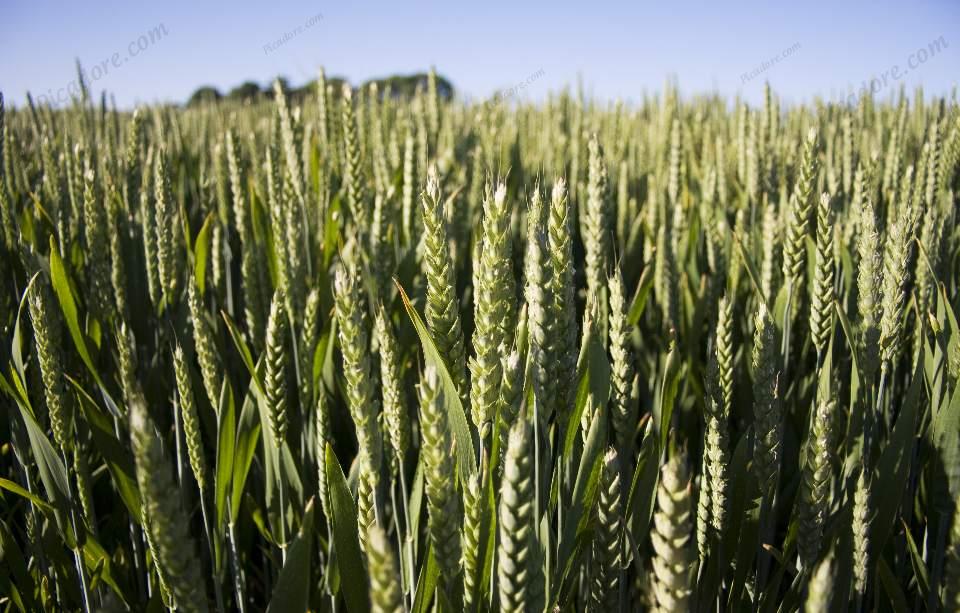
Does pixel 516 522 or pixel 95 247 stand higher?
pixel 95 247

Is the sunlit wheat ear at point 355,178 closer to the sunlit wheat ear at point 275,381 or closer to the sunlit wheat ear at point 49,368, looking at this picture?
the sunlit wheat ear at point 275,381

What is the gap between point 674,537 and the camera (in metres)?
0.50

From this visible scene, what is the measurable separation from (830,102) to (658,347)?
10.0ft

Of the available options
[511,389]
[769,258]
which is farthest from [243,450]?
[769,258]

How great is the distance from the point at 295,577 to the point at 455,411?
0.25 m

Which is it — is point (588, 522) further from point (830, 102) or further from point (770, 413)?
point (830, 102)

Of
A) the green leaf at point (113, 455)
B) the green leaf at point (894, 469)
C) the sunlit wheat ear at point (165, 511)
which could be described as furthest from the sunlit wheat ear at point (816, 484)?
the green leaf at point (113, 455)

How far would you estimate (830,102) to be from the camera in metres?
3.87

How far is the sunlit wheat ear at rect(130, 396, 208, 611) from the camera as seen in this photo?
47cm

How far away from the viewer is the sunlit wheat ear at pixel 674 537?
0.50 metres

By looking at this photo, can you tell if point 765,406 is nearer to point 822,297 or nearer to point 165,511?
point 822,297

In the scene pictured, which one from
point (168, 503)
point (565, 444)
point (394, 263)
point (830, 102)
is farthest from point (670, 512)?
point (830, 102)

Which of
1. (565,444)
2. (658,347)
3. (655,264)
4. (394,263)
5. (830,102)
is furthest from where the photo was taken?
(830,102)

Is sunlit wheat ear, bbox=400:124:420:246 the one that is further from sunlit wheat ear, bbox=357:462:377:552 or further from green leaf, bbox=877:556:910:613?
green leaf, bbox=877:556:910:613
